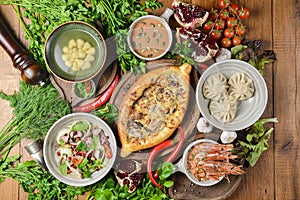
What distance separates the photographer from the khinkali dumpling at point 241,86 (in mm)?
3191

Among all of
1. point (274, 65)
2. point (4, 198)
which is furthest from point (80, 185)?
point (274, 65)

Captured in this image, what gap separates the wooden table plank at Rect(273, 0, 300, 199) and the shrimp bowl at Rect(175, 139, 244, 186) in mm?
446

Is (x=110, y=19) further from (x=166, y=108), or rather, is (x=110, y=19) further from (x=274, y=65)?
(x=274, y=65)

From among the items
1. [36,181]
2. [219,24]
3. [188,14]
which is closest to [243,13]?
[219,24]

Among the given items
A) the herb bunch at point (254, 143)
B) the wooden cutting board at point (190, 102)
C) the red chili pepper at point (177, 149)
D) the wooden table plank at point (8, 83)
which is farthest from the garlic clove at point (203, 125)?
the wooden table plank at point (8, 83)

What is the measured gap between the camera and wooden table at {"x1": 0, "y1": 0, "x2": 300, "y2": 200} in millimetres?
3379

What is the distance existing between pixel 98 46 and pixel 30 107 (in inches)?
25.0

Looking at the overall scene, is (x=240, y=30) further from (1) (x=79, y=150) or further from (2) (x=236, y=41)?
(1) (x=79, y=150)

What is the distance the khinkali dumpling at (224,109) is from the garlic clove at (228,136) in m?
0.09

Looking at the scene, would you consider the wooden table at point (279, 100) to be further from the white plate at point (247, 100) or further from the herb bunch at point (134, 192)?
the herb bunch at point (134, 192)

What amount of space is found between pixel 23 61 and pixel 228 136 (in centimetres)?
150

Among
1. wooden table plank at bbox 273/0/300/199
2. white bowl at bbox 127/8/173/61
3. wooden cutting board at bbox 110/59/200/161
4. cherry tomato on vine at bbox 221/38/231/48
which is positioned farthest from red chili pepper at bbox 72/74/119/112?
→ wooden table plank at bbox 273/0/300/199

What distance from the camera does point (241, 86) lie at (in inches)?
126

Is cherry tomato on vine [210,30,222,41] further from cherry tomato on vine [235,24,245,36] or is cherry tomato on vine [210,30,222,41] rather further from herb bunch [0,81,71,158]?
herb bunch [0,81,71,158]
